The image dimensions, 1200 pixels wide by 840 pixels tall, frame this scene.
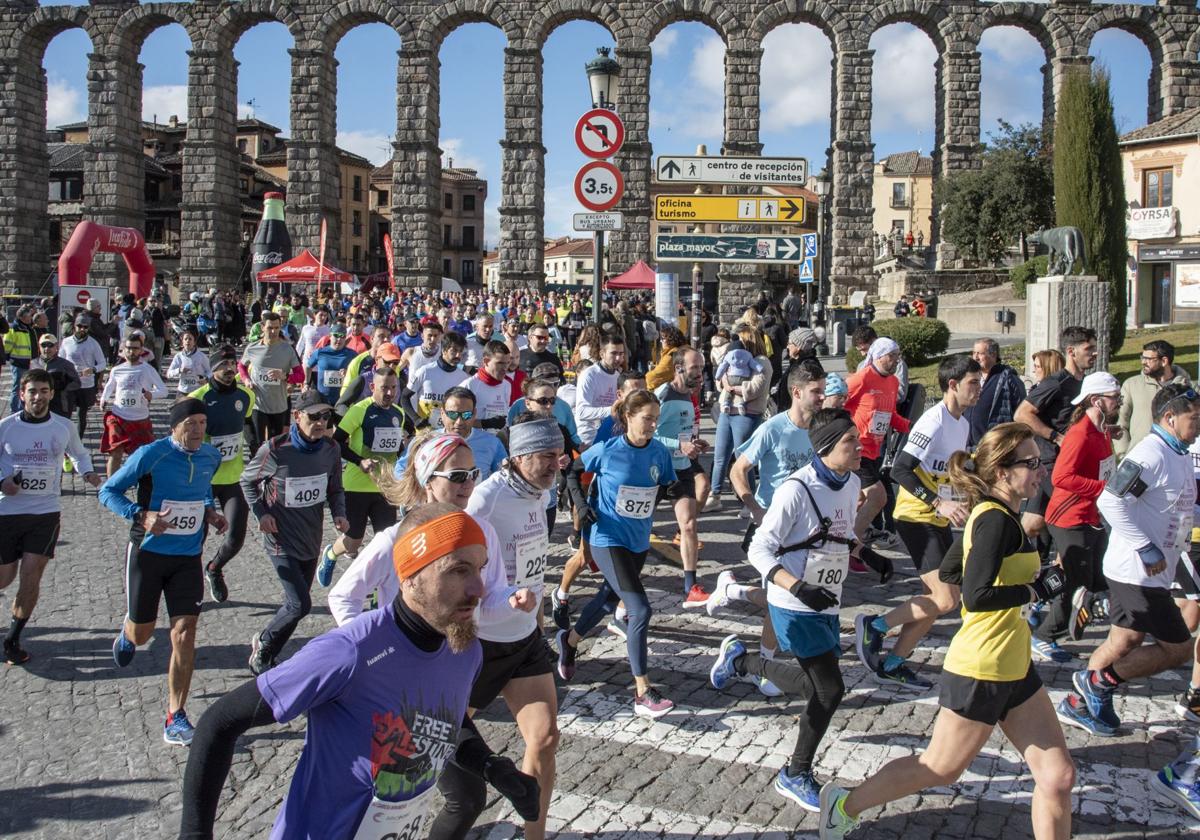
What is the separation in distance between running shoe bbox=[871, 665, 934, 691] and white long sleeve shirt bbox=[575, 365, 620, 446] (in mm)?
3960

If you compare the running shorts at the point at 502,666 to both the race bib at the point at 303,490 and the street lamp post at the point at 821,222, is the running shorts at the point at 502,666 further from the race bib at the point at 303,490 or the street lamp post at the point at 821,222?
the street lamp post at the point at 821,222

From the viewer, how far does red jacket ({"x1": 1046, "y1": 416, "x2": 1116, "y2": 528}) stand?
642cm

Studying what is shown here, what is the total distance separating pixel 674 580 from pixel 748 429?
2.51 m

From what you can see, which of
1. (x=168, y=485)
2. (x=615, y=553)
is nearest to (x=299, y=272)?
(x=168, y=485)

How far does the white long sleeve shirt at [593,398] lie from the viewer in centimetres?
952

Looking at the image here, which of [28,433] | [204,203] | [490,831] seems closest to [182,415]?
[28,433]

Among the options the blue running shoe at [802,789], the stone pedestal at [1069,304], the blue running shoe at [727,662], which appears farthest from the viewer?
the stone pedestal at [1069,304]

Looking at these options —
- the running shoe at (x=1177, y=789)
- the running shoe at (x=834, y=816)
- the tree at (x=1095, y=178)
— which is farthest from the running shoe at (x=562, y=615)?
the tree at (x=1095, y=178)

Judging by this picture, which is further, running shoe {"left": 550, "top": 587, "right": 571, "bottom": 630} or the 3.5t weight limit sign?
the 3.5t weight limit sign

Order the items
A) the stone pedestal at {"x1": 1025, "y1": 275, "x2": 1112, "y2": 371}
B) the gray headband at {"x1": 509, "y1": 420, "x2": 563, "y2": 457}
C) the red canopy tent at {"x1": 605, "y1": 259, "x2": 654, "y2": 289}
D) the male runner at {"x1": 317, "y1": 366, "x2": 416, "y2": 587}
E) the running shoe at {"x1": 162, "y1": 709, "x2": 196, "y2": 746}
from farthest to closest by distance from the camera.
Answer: the red canopy tent at {"x1": 605, "y1": 259, "x2": 654, "y2": 289} < the stone pedestal at {"x1": 1025, "y1": 275, "x2": 1112, "y2": 371} < the male runner at {"x1": 317, "y1": 366, "x2": 416, "y2": 587} < the running shoe at {"x1": 162, "y1": 709, "x2": 196, "y2": 746} < the gray headband at {"x1": 509, "y1": 420, "x2": 563, "y2": 457}

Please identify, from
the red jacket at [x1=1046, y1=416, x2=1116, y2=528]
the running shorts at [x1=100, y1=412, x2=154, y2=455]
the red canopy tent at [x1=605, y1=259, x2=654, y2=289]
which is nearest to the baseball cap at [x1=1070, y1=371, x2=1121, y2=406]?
the red jacket at [x1=1046, y1=416, x2=1116, y2=528]

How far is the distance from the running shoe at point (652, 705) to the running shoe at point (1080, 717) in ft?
6.93

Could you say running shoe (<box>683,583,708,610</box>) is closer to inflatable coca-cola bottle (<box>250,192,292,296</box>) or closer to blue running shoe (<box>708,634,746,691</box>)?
blue running shoe (<box>708,634,746,691</box>)

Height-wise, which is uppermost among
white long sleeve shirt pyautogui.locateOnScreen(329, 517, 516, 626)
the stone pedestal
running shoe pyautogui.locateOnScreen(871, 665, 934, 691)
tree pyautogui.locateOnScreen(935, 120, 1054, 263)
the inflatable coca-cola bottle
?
tree pyautogui.locateOnScreen(935, 120, 1054, 263)
